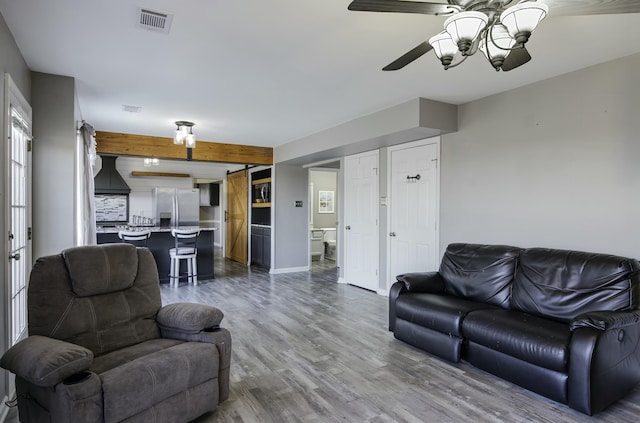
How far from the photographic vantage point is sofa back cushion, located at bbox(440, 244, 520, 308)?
328 cm

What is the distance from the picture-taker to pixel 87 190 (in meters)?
4.19

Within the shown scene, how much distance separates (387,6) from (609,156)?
262 centimetres

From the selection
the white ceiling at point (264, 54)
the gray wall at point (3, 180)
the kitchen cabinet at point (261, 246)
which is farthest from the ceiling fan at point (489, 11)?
the kitchen cabinet at point (261, 246)

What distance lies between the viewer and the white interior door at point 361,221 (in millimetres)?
5625

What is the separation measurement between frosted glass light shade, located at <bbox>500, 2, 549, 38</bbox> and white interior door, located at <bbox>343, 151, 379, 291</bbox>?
3.87 meters

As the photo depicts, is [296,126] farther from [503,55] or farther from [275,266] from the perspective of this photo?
[503,55]

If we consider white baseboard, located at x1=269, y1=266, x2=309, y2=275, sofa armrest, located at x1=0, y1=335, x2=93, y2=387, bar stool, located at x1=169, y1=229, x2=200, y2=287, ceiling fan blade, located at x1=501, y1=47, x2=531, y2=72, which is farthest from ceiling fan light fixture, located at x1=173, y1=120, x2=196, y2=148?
ceiling fan blade, located at x1=501, y1=47, x2=531, y2=72

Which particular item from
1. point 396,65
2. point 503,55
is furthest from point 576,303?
point 396,65

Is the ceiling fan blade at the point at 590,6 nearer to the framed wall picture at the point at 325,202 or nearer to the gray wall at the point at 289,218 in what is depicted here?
the gray wall at the point at 289,218

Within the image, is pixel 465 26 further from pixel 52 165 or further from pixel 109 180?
pixel 109 180

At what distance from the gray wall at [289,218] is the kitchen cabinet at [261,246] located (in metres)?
0.30

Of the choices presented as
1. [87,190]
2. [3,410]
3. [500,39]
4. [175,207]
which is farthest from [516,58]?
[175,207]

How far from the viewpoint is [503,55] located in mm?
1968

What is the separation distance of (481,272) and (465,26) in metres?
2.45
